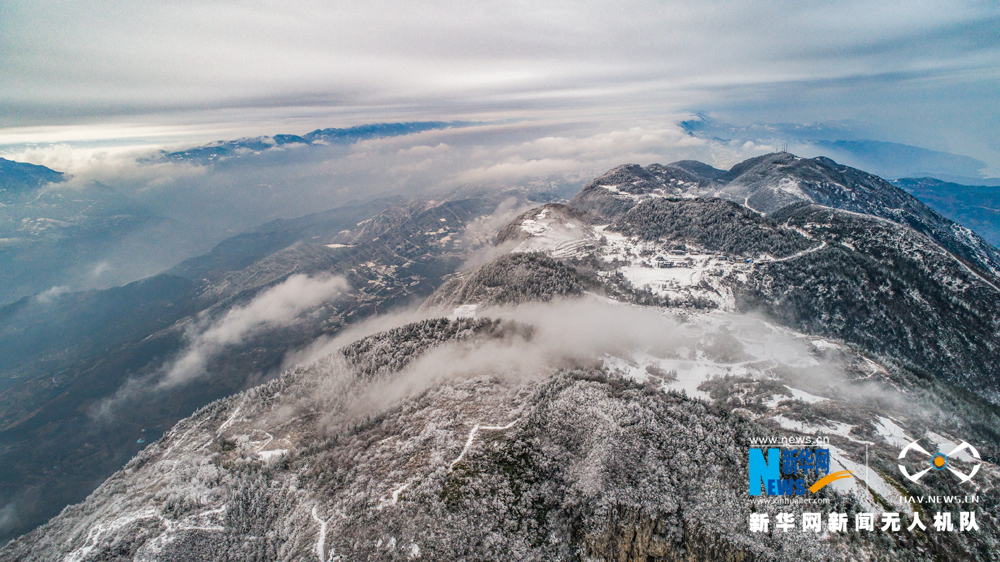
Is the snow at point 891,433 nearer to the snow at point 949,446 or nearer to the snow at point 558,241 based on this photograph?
the snow at point 949,446

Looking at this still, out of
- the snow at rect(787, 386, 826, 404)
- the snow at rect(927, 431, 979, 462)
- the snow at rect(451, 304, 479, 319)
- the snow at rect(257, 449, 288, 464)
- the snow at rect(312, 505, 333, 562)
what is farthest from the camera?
the snow at rect(451, 304, 479, 319)

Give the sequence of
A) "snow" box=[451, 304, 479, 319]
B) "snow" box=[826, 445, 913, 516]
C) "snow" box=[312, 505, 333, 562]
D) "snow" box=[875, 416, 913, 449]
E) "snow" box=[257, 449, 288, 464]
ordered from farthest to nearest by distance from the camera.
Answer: "snow" box=[451, 304, 479, 319] < "snow" box=[257, 449, 288, 464] < "snow" box=[875, 416, 913, 449] < "snow" box=[312, 505, 333, 562] < "snow" box=[826, 445, 913, 516]

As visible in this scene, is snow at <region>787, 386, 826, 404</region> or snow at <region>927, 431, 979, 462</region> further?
snow at <region>787, 386, 826, 404</region>

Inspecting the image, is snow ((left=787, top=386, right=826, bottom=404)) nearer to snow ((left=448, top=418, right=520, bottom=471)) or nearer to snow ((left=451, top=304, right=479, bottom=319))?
snow ((left=448, top=418, right=520, bottom=471))

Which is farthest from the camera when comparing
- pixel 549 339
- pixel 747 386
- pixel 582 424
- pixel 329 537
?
pixel 549 339

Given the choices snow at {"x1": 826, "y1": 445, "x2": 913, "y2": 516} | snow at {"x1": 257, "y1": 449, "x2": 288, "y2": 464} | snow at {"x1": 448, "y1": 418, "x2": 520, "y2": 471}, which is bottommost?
snow at {"x1": 257, "y1": 449, "x2": 288, "y2": 464}

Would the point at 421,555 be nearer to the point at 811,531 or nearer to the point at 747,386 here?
the point at 811,531

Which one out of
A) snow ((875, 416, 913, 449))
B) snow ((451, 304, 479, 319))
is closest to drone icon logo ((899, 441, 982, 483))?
snow ((875, 416, 913, 449))

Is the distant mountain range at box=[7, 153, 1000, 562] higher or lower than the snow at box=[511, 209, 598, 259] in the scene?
lower

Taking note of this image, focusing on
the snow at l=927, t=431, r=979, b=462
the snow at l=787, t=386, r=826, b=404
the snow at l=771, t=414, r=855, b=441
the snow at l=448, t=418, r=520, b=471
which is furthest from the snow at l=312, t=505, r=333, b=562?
the snow at l=927, t=431, r=979, b=462

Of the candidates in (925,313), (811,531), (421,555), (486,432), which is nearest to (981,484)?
(811,531)

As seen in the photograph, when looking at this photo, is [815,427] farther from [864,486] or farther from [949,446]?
[949,446]
